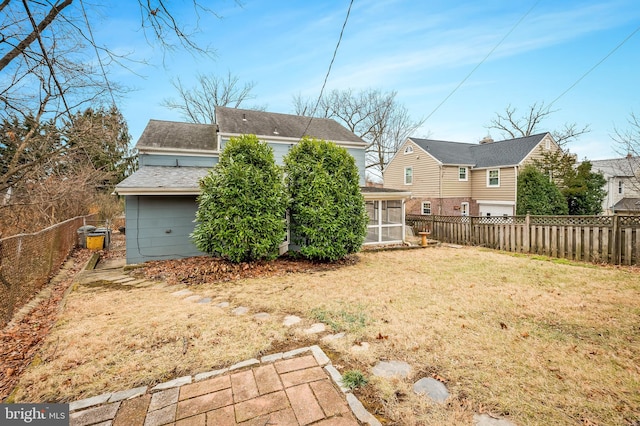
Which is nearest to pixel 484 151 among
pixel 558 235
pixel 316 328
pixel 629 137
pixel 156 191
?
pixel 629 137

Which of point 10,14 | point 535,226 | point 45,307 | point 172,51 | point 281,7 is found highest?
point 281,7

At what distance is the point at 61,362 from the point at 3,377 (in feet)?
1.44

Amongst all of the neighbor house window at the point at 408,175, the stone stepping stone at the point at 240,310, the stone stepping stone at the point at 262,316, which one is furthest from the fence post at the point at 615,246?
the neighbor house window at the point at 408,175

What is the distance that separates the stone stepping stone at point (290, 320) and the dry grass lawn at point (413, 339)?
0.38 feet

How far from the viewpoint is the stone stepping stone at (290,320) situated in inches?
Answer: 143

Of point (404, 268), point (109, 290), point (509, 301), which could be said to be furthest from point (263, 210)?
point (509, 301)

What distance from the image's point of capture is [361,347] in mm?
2979

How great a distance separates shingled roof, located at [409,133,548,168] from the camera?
17.8 metres

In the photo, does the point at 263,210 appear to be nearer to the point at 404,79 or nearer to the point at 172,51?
the point at 172,51

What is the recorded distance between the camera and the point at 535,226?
8.82m

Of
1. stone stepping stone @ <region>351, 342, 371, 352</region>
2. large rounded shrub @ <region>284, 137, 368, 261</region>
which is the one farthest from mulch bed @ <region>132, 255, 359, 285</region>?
stone stepping stone @ <region>351, 342, 371, 352</region>

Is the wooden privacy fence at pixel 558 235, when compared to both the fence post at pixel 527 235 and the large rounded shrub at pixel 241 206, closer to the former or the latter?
the fence post at pixel 527 235

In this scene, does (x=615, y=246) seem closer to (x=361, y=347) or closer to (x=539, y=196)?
(x=361, y=347)

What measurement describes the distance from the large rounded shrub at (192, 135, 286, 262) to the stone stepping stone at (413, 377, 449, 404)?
464 cm
